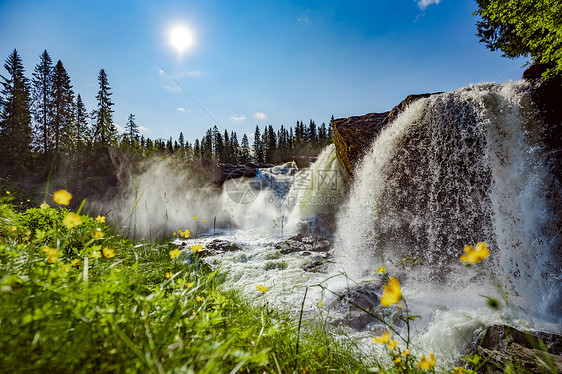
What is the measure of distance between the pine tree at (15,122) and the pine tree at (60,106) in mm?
2266

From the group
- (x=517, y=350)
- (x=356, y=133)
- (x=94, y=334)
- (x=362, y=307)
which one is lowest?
(x=362, y=307)

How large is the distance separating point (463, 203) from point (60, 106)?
37.9m

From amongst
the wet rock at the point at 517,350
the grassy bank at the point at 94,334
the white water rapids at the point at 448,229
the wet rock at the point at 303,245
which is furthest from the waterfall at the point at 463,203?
the grassy bank at the point at 94,334

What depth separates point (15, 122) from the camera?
73.6ft

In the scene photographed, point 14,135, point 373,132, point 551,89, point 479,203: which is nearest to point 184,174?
point 373,132

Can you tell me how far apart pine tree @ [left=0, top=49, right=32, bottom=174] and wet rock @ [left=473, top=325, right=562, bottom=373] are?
32.2 metres

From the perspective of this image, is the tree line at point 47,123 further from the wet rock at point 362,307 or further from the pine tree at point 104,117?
the wet rock at point 362,307

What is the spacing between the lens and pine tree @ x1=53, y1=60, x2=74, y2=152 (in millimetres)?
26578

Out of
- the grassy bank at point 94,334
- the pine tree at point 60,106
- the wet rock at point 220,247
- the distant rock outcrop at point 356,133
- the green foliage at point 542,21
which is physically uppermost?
the pine tree at point 60,106

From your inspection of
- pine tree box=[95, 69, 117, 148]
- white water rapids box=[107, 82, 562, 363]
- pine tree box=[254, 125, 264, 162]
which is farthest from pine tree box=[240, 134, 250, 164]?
white water rapids box=[107, 82, 562, 363]

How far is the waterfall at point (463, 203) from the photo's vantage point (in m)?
4.20

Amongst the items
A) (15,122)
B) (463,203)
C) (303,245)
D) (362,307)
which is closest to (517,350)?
(362,307)

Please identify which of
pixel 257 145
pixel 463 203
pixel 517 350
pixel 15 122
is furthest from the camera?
pixel 257 145

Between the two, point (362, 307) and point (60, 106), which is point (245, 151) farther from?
point (362, 307)
